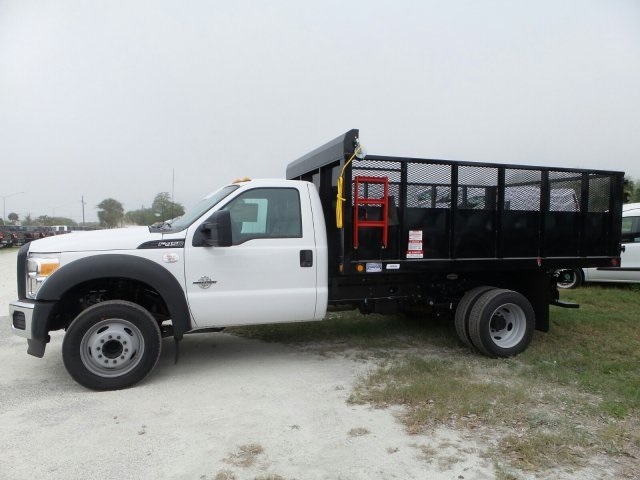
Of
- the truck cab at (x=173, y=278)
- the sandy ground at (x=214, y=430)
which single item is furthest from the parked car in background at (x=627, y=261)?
the sandy ground at (x=214, y=430)

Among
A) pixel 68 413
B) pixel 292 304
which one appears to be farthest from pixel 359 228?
pixel 68 413

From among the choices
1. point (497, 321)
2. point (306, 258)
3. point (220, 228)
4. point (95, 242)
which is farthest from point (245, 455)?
point (497, 321)

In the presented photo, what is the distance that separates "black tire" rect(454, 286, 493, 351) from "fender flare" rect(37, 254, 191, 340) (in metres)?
3.14

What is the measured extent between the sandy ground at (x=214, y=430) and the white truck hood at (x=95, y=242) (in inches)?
53.2

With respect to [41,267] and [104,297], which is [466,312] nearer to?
[104,297]

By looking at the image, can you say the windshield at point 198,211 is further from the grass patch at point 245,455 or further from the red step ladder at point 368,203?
the grass patch at point 245,455

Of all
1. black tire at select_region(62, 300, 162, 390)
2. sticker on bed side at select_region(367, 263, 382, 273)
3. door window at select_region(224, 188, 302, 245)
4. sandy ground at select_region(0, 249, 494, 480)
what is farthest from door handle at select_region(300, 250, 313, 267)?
black tire at select_region(62, 300, 162, 390)

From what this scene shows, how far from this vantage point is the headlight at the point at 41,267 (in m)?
4.64

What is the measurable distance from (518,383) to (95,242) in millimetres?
4350

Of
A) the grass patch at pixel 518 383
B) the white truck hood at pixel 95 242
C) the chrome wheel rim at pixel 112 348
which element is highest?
the white truck hood at pixel 95 242

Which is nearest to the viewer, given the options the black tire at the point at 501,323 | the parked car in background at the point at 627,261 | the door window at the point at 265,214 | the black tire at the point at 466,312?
the door window at the point at 265,214

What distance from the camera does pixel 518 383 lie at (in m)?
4.80

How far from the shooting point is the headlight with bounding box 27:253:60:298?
4637mm

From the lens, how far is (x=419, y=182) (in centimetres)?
547
